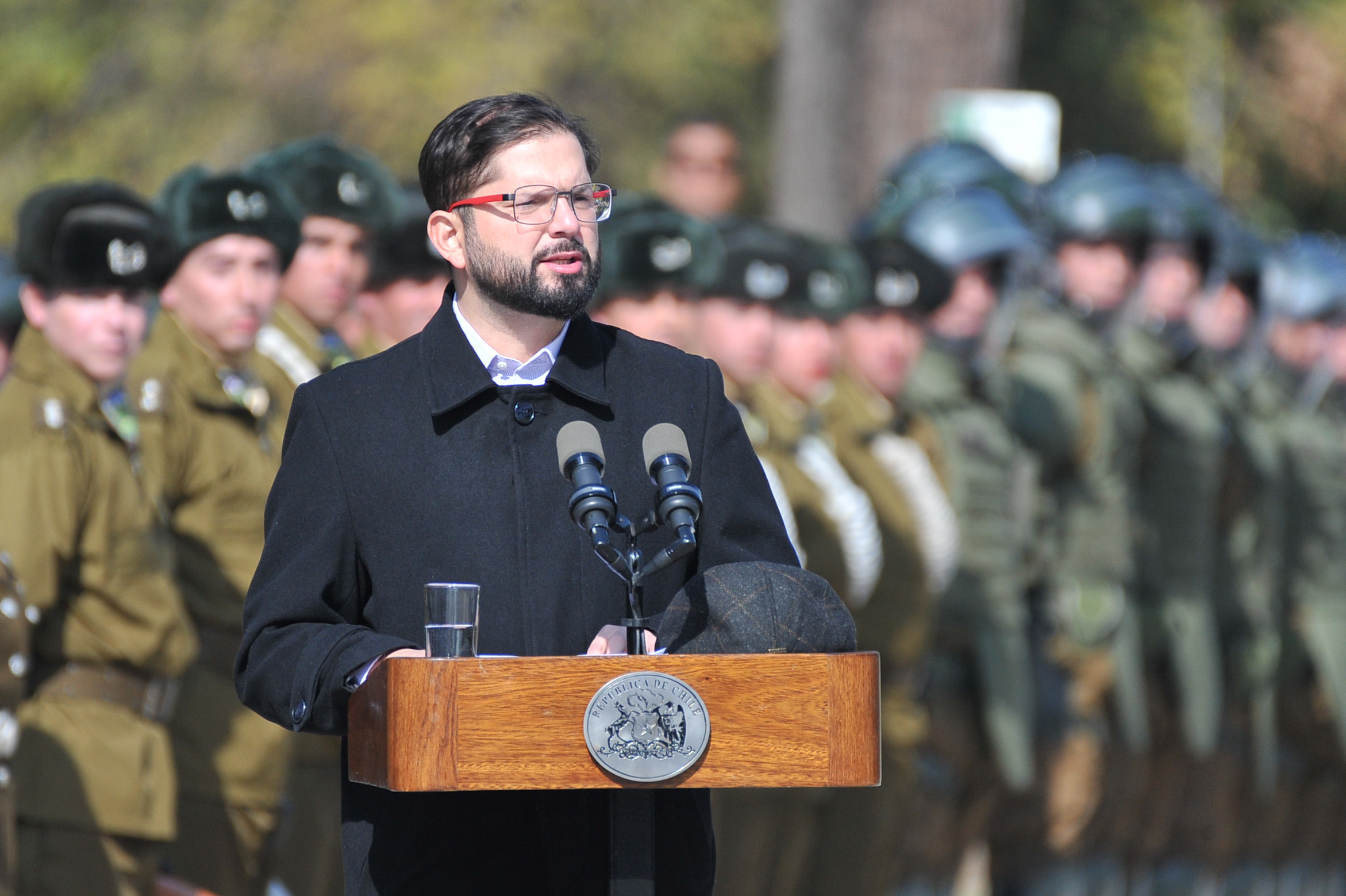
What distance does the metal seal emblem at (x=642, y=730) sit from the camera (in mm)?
3074

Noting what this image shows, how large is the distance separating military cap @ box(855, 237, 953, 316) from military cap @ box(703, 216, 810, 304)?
0.37m

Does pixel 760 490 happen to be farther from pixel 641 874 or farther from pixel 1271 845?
pixel 1271 845

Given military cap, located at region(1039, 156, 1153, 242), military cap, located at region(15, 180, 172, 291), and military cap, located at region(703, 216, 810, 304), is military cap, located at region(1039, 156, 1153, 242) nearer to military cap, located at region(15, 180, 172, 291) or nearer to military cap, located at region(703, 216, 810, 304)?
military cap, located at region(703, 216, 810, 304)

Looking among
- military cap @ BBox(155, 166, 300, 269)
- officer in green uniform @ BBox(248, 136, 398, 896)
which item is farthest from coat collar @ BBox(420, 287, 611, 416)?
officer in green uniform @ BBox(248, 136, 398, 896)

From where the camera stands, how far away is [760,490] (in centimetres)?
371

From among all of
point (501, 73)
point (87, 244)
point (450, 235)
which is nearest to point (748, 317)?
point (87, 244)

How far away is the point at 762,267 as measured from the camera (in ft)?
25.8

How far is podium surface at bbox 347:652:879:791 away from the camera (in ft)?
10.1

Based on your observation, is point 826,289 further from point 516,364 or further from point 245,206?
point 516,364

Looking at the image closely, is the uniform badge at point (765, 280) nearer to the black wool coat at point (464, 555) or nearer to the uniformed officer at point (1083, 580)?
the uniformed officer at point (1083, 580)

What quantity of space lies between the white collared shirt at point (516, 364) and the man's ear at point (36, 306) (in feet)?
8.09

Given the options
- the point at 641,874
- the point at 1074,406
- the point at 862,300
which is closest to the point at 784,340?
the point at 862,300

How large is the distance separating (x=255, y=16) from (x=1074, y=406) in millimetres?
7169

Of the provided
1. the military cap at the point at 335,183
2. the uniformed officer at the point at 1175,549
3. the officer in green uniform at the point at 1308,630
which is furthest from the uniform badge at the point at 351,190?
the officer in green uniform at the point at 1308,630
